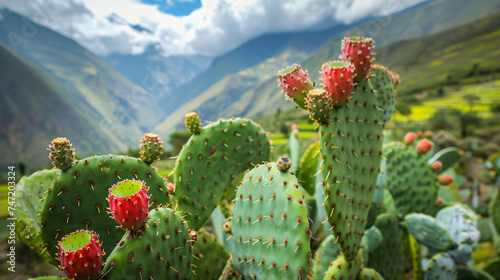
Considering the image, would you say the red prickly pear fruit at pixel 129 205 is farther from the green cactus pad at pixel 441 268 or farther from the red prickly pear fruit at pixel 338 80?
the green cactus pad at pixel 441 268

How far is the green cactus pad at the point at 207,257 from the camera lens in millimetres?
960

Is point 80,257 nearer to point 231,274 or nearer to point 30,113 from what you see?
point 231,274

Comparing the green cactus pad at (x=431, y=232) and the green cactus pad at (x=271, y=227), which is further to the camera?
the green cactus pad at (x=431, y=232)

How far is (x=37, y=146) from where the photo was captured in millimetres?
11766

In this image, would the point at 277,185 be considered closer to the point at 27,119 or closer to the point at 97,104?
the point at 27,119

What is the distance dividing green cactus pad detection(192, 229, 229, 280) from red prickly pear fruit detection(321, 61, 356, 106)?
2.25ft

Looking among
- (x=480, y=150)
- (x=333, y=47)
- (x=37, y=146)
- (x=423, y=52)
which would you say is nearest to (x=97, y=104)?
(x=37, y=146)

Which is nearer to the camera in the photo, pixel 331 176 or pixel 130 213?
pixel 130 213

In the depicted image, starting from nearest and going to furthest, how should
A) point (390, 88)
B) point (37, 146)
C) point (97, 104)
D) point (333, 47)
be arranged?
point (390, 88) → point (37, 146) → point (333, 47) → point (97, 104)

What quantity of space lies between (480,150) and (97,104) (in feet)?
83.5

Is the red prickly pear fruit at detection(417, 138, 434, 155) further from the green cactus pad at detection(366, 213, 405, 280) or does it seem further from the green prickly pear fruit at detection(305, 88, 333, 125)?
the green prickly pear fruit at detection(305, 88, 333, 125)

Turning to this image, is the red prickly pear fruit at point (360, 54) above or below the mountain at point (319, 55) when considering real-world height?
below

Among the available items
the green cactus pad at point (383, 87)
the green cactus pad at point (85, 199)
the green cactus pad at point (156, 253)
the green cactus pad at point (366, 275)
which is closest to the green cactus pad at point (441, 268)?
the green cactus pad at point (366, 275)

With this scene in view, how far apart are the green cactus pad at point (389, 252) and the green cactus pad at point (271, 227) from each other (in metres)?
0.78
